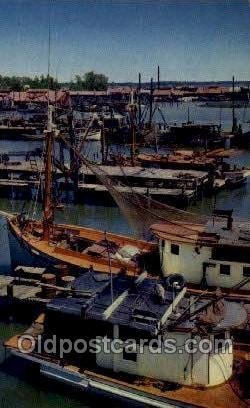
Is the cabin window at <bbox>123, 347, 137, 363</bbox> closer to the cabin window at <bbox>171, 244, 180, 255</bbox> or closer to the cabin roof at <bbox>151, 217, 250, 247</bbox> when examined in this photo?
the cabin roof at <bbox>151, 217, 250, 247</bbox>

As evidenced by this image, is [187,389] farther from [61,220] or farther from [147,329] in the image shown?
[61,220]

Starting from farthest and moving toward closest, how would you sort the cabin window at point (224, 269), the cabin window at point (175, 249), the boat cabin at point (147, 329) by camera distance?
1. the cabin window at point (175, 249)
2. the cabin window at point (224, 269)
3. the boat cabin at point (147, 329)

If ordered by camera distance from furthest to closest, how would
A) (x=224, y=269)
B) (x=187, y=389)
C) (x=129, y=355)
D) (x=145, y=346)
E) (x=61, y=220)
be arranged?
(x=61, y=220), (x=224, y=269), (x=129, y=355), (x=145, y=346), (x=187, y=389)

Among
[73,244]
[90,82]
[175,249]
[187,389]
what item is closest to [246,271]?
[175,249]

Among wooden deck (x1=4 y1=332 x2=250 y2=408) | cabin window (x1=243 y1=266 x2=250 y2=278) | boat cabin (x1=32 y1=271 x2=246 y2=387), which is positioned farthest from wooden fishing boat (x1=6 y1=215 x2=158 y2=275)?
wooden deck (x1=4 y1=332 x2=250 y2=408)

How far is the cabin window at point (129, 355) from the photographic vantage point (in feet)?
53.6

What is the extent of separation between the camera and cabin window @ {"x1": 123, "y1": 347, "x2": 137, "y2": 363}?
16.3 metres

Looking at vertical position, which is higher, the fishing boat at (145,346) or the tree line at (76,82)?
the tree line at (76,82)

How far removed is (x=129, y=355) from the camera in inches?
647

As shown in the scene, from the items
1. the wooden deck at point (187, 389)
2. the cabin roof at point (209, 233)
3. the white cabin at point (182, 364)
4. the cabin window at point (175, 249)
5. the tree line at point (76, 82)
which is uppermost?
the tree line at point (76, 82)

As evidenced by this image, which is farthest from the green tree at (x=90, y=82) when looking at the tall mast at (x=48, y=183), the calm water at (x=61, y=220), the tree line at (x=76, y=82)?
the tall mast at (x=48, y=183)

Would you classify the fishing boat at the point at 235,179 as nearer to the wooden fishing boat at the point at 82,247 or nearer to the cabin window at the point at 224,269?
the wooden fishing boat at the point at 82,247

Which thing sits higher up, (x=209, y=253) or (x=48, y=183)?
(x=48, y=183)

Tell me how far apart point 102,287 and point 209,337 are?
4408 millimetres
